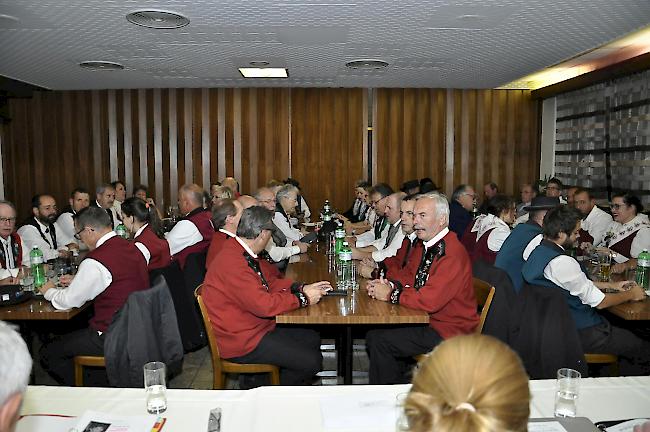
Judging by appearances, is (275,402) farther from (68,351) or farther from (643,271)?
(643,271)

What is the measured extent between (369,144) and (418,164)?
1008 mm

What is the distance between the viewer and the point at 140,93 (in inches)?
411

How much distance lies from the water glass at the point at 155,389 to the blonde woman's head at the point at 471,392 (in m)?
1.16

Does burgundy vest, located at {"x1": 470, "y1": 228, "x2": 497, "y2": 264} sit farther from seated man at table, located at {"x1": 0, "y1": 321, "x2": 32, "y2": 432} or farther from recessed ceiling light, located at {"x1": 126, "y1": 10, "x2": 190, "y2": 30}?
seated man at table, located at {"x1": 0, "y1": 321, "x2": 32, "y2": 432}

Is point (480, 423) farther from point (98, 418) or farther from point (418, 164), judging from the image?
point (418, 164)

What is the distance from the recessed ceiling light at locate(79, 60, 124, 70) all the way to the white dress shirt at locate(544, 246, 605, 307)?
20.2 feet

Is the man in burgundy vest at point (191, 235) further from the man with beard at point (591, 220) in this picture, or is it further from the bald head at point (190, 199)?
the man with beard at point (591, 220)

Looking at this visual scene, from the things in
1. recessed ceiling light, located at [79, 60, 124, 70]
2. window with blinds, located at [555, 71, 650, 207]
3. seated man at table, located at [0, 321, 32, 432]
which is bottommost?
seated man at table, located at [0, 321, 32, 432]

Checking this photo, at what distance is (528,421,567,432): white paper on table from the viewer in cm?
167

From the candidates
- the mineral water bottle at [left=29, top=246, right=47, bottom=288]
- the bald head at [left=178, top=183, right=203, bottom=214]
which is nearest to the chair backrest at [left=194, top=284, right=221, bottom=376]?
the mineral water bottle at [left=29, top=246, right=47, bottom=288]

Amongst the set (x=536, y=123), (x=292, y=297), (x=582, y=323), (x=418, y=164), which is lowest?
(x=582, y=323)

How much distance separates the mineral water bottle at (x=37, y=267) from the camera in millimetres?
4051

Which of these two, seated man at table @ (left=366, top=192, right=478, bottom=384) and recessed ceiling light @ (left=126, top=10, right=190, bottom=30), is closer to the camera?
seated man at table @ (left=366, top=192, right=478, bottom=384)

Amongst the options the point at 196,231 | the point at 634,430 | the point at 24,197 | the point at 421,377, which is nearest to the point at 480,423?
the point at 421,377
